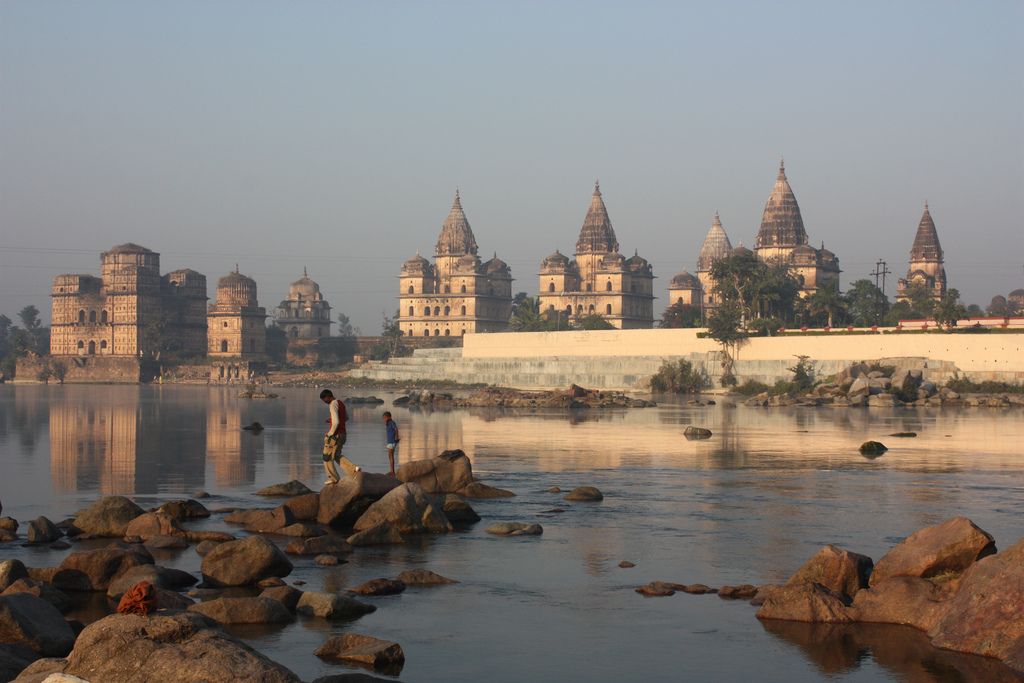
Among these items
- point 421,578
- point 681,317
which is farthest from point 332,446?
point 681,317

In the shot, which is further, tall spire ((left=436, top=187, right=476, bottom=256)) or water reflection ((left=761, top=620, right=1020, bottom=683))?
tall spire ((left=436, top=187, right=476, bottom=256))

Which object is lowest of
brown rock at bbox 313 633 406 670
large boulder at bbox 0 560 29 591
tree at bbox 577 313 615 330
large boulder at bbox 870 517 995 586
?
brown rock at bbox 313 633 406 670

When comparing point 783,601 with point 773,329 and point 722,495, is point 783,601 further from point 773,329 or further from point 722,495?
point 773,329

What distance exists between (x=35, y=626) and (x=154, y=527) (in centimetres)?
495

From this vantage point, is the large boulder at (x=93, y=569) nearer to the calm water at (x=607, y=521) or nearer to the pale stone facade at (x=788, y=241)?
the calm water at (x=607, y=521)

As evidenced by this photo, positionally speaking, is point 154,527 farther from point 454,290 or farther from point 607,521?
point 454,290

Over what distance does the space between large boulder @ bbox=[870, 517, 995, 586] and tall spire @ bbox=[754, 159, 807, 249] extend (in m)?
98.1

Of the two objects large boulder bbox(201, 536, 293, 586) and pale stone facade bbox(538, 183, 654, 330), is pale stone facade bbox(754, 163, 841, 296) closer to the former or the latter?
pale stone facade bbox(538, 183, 654, 330)

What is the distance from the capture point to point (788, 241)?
104812 mm

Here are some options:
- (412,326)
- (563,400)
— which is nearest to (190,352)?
(412,326)

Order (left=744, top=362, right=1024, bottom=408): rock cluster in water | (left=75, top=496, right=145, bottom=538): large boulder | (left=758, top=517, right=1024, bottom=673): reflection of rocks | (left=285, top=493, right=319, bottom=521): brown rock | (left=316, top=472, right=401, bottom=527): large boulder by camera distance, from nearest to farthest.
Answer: (left=758, top=517, right=1024, bottom=673): reflection of rocks → (left=75, top=496, right=145, bottom=538): large boulder → (left=316, top=472, right=401, bottom=527): large boulder → (left=285, top=493, right=319, bottom=521): brown rock → (left=744, top=362, right=1024, bottom=408): rock cluster in water

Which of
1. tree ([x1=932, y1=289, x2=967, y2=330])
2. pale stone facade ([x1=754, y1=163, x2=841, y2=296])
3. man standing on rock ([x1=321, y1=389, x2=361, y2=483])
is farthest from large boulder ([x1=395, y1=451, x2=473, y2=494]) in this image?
pale stone facade ([x1=754, y1=163, x2=841, y2=296])

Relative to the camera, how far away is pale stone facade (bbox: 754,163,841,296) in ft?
336

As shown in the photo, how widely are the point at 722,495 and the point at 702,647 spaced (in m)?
8.18
